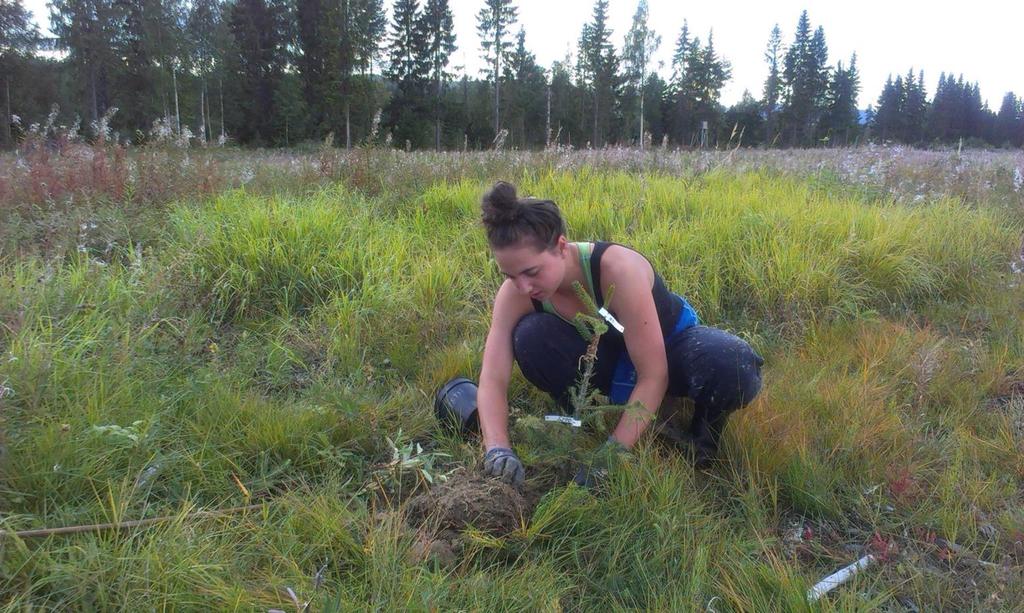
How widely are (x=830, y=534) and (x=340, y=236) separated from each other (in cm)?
318

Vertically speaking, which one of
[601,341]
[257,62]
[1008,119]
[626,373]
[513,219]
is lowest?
[626,373]

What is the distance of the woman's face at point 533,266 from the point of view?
1.96m

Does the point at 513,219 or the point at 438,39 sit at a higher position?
the point at 438,39

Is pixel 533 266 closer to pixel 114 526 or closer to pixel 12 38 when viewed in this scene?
pixel 114 526

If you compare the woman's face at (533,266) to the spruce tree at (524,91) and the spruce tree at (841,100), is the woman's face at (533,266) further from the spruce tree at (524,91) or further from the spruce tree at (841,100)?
the spruce tree at (841,100)

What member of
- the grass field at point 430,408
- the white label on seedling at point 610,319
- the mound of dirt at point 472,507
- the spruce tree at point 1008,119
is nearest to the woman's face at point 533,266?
the white label on seedling at point 610,319

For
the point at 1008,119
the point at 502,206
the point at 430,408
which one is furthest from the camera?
the point at 1008,119

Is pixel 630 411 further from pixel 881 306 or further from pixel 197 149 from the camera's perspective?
pixel 197 149

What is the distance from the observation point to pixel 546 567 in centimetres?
173

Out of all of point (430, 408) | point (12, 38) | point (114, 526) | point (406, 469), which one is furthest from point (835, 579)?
point (12, 38)

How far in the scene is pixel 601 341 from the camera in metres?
2.33

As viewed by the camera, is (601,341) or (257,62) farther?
(257,62)

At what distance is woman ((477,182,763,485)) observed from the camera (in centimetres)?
198

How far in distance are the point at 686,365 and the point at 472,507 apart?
0.93 meters
